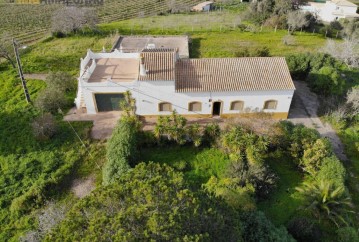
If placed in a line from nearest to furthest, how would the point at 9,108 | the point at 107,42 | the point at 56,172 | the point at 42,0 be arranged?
1. the point at 56,172
2. the point at 9,108
3. the point at 107,42
4. the point at 42,0

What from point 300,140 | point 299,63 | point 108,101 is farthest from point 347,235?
point 108,101

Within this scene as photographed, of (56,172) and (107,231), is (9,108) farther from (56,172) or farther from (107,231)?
(107,231)

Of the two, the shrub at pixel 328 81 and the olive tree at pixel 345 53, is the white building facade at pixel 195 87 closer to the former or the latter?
the shrub at pixel 328 81

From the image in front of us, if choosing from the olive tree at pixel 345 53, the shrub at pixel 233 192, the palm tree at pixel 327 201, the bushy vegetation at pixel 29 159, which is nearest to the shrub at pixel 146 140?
the bushy vegetation at pixel 29 159

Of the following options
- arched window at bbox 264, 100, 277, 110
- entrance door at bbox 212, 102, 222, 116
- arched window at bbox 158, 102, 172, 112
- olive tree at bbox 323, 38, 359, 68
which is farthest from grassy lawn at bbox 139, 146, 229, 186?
olive tree at bbox 323, 38, 359, 68

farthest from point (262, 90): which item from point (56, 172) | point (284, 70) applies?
point (56, 172)

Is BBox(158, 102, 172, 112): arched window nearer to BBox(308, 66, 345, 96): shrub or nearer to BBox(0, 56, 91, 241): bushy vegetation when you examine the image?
BBox(0, 56, 91, 241): bushy vegetation

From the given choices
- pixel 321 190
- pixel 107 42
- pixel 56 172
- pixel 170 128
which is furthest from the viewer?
pixel 107 42
